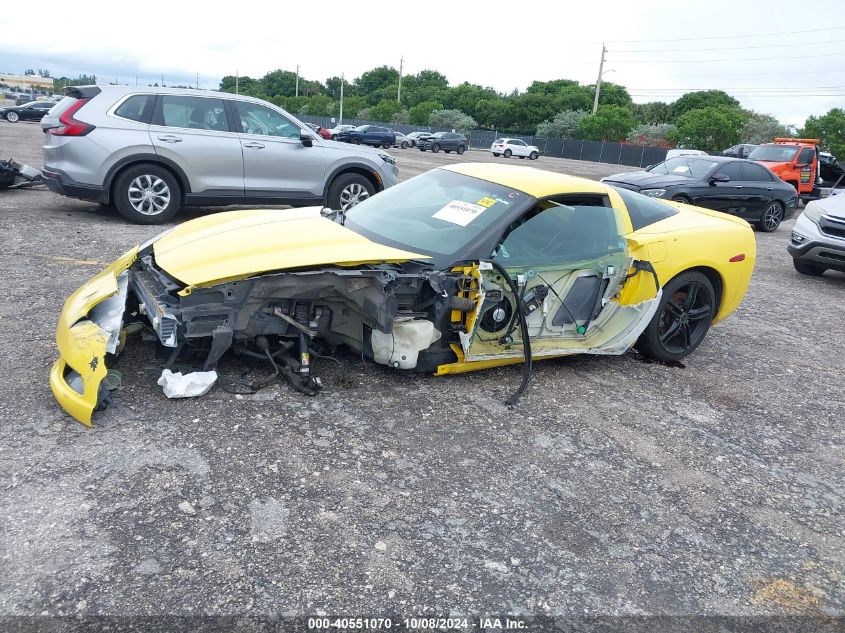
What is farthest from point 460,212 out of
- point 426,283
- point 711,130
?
point 711,130

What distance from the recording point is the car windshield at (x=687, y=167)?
12359 mm

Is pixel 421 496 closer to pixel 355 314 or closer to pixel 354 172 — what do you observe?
pixel 355 314

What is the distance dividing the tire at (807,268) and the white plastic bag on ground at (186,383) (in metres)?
8.33

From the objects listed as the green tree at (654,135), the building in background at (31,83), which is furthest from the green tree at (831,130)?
the building in background at (31,83)

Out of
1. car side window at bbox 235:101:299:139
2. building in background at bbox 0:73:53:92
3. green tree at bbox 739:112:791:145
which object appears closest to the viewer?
car side window at bbox 235:101:299:139

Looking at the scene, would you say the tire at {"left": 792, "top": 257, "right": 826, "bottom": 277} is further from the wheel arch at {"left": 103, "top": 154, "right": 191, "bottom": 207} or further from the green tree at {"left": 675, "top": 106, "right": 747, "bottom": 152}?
the green tree at {"left": 675, "top": 106, "right": 747, "bottom": 152}

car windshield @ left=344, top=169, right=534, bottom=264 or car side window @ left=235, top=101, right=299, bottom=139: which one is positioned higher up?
car side window @ left=235, top=101, right=299, bottom=139

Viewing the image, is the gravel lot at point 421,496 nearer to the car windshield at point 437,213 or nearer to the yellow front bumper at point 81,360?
the yellow front bumper at point 81,360

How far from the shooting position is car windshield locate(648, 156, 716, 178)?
12.4 metres

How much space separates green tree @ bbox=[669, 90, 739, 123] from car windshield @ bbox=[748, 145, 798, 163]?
65.0 metres

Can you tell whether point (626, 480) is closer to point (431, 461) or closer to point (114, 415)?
point (431, 461)

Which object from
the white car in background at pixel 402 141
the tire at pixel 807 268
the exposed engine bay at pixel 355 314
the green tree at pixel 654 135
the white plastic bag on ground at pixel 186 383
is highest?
the green tree at pixel 654 135

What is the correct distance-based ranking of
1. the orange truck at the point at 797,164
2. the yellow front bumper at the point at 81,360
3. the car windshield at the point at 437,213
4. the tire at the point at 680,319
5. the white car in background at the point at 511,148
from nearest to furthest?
the yellow front bumper at the point at 81,360
the car windshield at the point at 437,213
the tire at the point at 680,319
the orange truck at the point at 797,164
the white car in background at the point at 511,148

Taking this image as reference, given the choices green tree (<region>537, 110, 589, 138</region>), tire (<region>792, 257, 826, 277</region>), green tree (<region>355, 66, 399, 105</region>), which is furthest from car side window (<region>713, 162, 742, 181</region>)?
green tree (<region>355, 66, 399, 105</region>)
